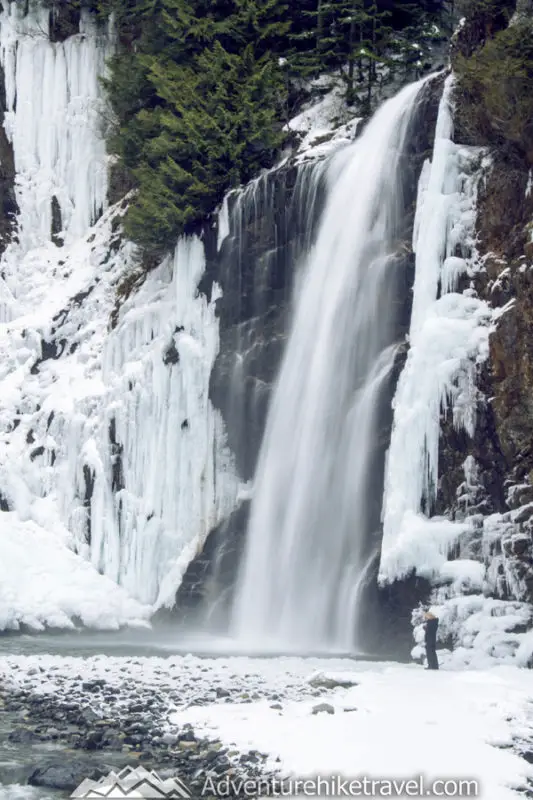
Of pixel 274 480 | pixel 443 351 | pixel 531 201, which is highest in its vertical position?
pixel 531 201

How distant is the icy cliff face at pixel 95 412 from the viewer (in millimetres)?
19938

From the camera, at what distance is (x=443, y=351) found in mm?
14781

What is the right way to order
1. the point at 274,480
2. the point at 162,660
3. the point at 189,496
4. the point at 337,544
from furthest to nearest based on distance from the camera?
the point at 189,496, the point at 274,480, the point at 337,544, the point at 162,660

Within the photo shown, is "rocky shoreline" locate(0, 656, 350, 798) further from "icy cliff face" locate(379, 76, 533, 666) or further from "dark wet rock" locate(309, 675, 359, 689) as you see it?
"icy cliff face" locate(379, 76, 533, 666)

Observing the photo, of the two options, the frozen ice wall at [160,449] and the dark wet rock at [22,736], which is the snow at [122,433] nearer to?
the frozen ice wall at [160,449]

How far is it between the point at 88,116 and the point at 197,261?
33.1 ft

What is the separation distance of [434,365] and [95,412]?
1027 centimetres

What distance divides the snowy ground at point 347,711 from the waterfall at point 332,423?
284cm

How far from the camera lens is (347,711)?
32.6ft

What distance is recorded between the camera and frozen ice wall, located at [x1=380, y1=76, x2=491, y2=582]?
14070mm

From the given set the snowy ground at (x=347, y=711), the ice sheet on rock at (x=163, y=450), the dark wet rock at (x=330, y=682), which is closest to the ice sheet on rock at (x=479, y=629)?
the snowy ground at (x=347, y=711)

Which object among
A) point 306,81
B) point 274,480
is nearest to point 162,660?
point 274,480

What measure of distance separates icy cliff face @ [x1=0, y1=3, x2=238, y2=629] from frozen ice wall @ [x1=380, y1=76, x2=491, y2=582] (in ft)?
19.1

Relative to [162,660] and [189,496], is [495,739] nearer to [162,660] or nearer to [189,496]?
[162,660]
